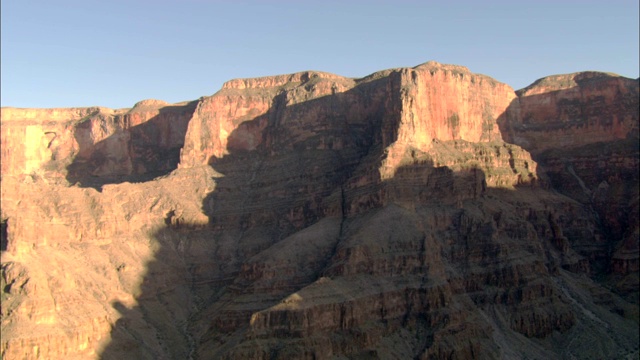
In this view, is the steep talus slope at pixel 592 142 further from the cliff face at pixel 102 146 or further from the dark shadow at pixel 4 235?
the dark shadow at pixel 4 235

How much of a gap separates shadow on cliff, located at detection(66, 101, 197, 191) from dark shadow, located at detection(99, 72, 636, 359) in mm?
4034

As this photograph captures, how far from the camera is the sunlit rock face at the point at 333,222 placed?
96.0 meters

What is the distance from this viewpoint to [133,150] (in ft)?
500

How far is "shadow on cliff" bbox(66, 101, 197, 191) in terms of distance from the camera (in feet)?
490

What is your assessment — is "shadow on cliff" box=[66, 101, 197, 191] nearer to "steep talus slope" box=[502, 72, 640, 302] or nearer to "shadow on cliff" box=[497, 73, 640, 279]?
"shadow on cliff" box=[497, 73, 640, 279]

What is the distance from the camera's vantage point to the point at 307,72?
493 ft

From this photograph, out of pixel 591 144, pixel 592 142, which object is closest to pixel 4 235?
pixel 591 144

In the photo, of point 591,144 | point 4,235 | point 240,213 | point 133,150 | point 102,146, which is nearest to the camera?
point 4,235

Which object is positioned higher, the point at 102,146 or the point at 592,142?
the point at 102,146

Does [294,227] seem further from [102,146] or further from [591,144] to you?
[591,144]

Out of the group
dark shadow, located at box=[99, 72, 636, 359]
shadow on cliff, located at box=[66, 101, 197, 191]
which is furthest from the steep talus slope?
shadow on cliff, located at box=[66, 101, 197, 191]

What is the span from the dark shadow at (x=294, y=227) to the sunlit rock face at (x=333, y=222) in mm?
304

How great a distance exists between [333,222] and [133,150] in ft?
170

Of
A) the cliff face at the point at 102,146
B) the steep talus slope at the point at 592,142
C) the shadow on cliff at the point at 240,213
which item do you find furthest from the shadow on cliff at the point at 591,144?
the cliff face at the point at 102,146
